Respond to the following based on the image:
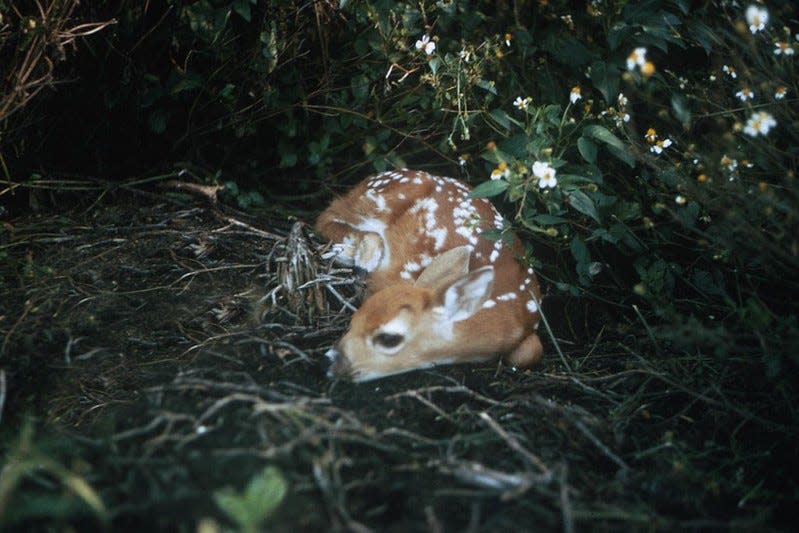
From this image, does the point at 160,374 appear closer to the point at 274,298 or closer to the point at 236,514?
the point at 274,298

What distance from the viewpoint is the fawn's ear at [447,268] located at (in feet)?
10.5

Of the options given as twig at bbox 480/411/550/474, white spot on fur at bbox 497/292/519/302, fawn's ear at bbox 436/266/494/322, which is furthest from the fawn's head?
twig at bbox 480/411/550/474

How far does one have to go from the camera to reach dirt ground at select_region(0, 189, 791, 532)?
1.91 meters

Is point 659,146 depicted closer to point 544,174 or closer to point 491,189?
point 544,174

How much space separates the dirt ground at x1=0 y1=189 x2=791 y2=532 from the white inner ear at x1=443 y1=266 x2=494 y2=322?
0.86 feet

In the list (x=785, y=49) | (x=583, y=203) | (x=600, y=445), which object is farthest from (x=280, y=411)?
(x=785, y=49)

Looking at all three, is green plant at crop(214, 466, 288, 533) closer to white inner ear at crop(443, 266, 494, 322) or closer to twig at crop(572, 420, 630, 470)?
twig at crop(572, 420, 630, 470)

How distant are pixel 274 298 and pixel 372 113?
4.31ft

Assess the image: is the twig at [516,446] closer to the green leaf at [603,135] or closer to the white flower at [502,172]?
the white flower at [502,172]

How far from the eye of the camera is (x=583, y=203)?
311cm

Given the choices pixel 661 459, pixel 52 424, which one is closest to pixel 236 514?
pixel 52 424

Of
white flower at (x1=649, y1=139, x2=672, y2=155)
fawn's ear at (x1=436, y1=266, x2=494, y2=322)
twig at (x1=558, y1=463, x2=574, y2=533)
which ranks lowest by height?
fawn's ear at (x1=436, y1=266, x2=494, y2=322)

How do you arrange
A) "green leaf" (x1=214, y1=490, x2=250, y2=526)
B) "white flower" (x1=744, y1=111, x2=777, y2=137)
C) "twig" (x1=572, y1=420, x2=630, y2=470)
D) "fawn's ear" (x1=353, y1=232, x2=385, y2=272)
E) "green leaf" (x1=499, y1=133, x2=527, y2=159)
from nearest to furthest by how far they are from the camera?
1. "green leaf" (x1=214, y1=490, x2=250, y2=526)
2. "twig" (x1=572, y1=420, x2=630, y2=470)
3. "white flower" (x1=744, y1=111, x2=777, y2=137)
4. "green leaf" (x1=499, y1=133, x2=527, y2=159)
5. "fawn's ear" (x1=353, y1=232, x2=385, y2=272)

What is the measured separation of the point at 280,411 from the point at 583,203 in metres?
1.60
